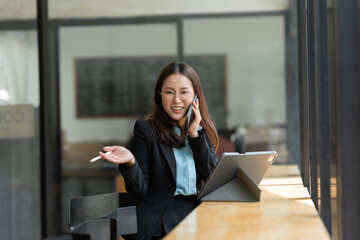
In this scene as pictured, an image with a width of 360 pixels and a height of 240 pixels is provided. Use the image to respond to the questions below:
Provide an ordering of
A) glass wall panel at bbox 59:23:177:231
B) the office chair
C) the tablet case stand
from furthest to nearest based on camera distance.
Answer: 1. glass wall panel at bbox 59:23:177:231
2. the tablet case stand
3. the office chair

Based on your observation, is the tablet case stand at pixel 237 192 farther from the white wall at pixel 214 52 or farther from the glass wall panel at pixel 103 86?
the glass wall panel at pixel 103 86

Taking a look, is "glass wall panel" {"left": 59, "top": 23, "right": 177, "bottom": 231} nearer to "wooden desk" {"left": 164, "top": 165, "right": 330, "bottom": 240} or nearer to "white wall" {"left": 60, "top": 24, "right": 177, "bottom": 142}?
"white wall" {"left": 60, "top": 24, "right": 177, "bottom": 142}

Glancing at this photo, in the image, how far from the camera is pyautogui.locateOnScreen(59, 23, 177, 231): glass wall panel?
463 cm

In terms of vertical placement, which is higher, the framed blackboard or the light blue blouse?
the framed blackboard

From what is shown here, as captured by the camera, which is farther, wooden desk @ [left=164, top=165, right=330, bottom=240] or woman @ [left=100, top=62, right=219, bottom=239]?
woman @ [left=100, top=62, right=219, bottom=239]

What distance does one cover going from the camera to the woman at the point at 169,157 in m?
2.25

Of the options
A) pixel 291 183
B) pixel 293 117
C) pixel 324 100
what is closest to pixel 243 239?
pixel 324 100

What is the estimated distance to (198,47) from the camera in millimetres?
4629

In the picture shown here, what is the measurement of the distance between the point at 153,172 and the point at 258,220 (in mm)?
844

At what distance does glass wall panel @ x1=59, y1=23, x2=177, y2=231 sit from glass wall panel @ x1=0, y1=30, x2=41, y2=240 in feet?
1.05

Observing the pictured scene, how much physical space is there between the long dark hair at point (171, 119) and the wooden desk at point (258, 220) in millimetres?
440

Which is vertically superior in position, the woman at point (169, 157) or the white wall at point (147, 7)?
the white wall at point (147, 7)

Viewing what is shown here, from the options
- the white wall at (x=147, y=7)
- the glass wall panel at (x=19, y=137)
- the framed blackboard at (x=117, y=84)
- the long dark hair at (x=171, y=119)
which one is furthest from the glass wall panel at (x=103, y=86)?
the long dark hair at (x=171, y=119)

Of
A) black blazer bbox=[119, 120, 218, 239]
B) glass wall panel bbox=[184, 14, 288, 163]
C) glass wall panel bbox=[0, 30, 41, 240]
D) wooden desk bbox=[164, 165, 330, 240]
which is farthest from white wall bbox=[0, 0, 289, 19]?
wooden desk bbox=[164, 165, 330, 240]
